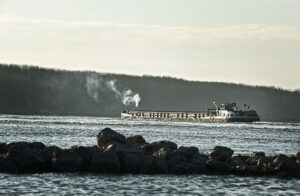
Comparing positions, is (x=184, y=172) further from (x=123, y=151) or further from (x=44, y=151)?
(x=44, y=151)

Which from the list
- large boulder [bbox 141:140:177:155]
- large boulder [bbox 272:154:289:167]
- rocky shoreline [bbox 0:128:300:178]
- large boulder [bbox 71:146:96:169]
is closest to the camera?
rocky shoreline [bbox 0:128:300:178]

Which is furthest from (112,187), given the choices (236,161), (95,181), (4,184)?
(236,161)

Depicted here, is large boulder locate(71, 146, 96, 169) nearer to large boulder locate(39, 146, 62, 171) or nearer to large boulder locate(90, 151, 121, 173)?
large boulder locate(90, 151, 121, 173)

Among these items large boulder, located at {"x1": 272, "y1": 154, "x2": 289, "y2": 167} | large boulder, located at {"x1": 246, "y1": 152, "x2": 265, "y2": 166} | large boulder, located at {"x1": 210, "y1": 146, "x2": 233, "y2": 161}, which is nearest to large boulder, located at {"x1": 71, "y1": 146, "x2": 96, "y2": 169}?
large boulder, located at {"x1": 210, "y1": 146, "x2": 233, "y2": 161}

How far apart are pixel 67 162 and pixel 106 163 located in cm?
244

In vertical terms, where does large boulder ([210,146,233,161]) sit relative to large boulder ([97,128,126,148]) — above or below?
below

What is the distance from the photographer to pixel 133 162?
46.4 metres

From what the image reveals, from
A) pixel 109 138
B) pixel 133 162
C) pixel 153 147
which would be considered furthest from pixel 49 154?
pixel 153 147

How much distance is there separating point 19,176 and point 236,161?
14719 mm

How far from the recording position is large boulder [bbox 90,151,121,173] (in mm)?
45656

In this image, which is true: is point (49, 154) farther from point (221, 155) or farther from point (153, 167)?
point (221, 155)

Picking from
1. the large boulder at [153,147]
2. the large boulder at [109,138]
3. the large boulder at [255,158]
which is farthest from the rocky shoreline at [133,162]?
the large boulder at [109,138]

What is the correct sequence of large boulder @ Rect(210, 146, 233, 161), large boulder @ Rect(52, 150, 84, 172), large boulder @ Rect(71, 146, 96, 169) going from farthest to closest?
large boulder @ Rect(210, 146, 233, 161)
large boulder @ Rect(71, 146, 96, 169)
large boulder @ Rect(52, 150, 84, 172)

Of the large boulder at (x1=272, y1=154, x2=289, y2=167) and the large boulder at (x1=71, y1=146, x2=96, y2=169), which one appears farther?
the large boulder at (x1=272, y1=154, x2=289, y2=167)
